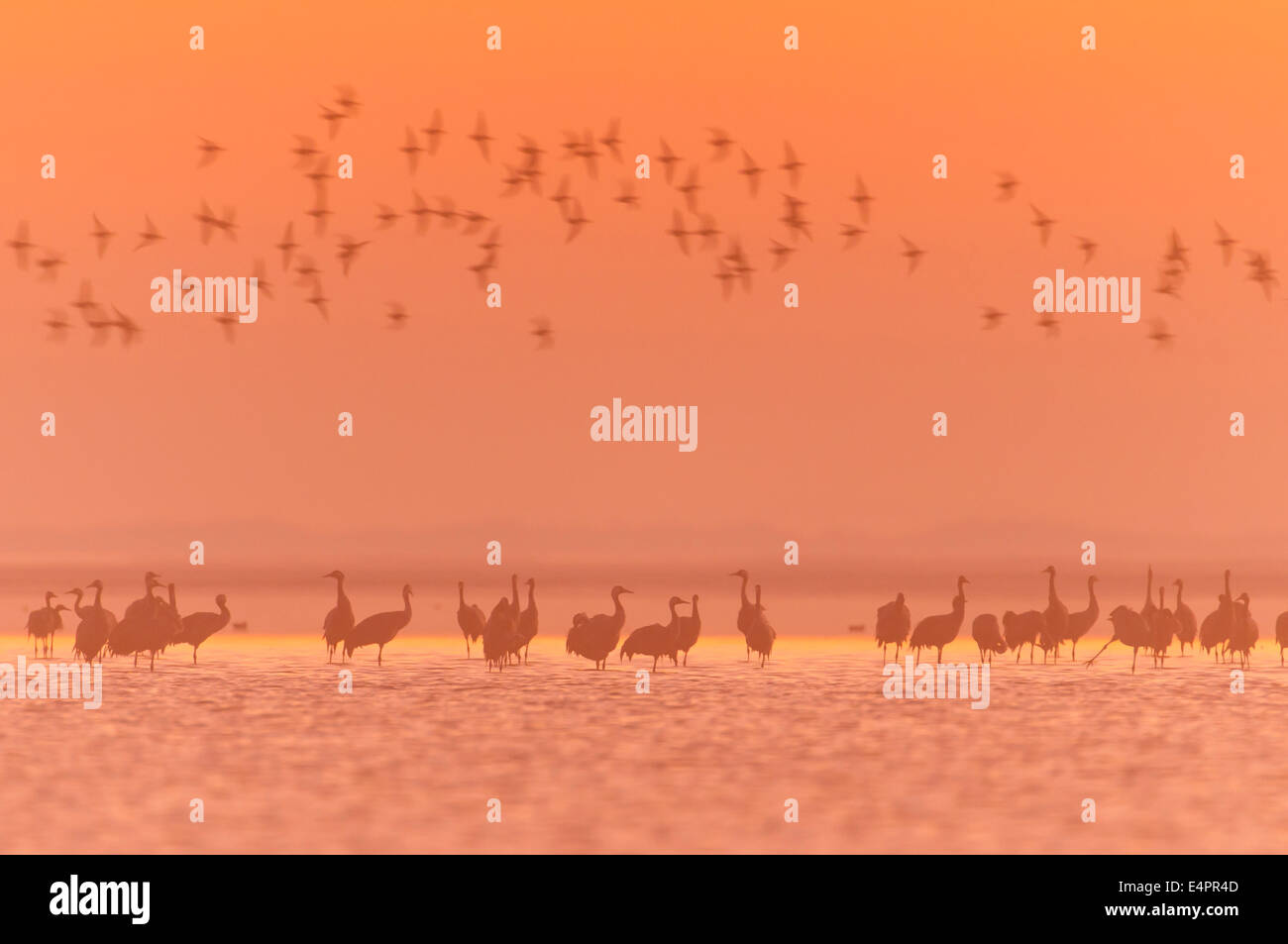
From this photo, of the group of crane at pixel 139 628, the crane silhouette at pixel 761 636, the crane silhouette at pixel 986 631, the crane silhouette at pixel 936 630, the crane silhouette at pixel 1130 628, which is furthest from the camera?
the crane silhouette at pixel 986 631

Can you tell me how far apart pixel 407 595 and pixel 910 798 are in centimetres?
1597

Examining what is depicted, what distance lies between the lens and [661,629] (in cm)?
2434

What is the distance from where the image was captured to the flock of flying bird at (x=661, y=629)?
24.4 metres

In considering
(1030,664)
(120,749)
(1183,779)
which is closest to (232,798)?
(120,749)

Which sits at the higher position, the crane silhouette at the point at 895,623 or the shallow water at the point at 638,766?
the crane silhouette at the point at 895,623

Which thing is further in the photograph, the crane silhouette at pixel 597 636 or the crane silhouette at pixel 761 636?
the crane silhouette at pixel 761 636

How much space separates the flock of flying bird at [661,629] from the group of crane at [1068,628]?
0.02m

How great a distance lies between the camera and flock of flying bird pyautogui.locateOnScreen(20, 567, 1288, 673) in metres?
24.4

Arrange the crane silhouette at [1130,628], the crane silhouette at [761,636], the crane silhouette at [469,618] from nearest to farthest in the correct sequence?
1. the crane silhouette at [1130,628]
2. the crane silhouette at [761,636]
3. the crane silhouette at [469,618]

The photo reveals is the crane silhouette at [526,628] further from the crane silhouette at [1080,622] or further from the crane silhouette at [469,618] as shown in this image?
the crane silhouette at [1080,622]

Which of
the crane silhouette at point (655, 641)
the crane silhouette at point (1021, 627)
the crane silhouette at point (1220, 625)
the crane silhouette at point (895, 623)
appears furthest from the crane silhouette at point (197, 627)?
the crane silhouette at point (1220, 625)

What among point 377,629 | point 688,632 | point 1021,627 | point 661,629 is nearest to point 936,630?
point 1021,627

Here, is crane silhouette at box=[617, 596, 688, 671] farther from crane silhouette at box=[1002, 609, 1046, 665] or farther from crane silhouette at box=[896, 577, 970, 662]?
crane silhouette at box=[1002, 609, 1046, 665]

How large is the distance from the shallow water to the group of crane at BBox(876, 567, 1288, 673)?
122 inches
